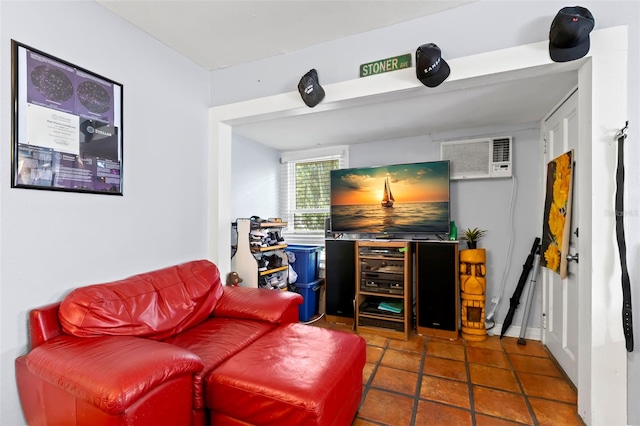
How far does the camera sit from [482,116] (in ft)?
9.34

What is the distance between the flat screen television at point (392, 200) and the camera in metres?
3.14

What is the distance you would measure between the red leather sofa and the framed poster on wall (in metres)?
0.64

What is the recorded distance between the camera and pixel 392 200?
3.32 meters

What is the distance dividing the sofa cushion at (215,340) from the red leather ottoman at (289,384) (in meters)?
0.06

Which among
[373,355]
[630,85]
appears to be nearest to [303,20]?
[630,85]

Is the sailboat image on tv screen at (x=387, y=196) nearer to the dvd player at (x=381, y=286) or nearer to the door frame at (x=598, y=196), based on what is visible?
the dvd player at (x=381, y=286)

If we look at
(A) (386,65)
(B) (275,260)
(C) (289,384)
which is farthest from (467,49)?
(B) (275,260)

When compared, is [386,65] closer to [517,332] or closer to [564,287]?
[564,287]

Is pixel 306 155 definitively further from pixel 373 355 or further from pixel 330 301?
pixel 373 355

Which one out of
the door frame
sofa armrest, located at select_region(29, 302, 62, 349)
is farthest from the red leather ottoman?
the door frame

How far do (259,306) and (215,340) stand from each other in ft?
1.31

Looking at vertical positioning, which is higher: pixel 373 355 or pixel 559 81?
pixel 559 81

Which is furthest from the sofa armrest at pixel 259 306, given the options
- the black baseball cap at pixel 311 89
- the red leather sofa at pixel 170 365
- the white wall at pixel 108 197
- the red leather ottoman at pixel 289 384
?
the black baseball cap at pixel 311 89

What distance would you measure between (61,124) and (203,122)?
1.11 metres
